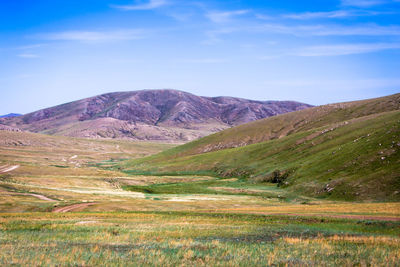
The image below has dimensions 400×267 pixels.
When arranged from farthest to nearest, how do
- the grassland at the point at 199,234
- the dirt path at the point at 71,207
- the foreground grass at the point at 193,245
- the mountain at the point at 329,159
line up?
the mountain at the point at 329,159
the dirt path at the point at 71,207
the grassland at the point at 199,234
the foreground grass at the point at 193,245

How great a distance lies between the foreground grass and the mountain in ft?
150

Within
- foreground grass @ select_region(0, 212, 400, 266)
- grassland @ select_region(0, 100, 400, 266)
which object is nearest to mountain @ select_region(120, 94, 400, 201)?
grassland @ select_region(0, 100, 400, 266)

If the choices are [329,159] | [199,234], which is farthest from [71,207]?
[329,159]

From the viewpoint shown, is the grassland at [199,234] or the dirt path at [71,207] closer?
the grassland at [199,234]

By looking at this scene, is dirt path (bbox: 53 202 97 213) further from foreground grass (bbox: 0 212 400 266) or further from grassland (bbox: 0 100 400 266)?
foreground grass (bbox: 0 212 400 266)

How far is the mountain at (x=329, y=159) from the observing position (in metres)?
80.4

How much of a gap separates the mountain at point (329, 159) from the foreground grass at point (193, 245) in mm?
45662

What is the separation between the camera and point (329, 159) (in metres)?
103

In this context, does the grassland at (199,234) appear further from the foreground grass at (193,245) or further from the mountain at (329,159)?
the mountain at (329,159)

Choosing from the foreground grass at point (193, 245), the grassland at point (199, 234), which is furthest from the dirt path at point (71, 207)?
the foreground grass at point (193, 245)

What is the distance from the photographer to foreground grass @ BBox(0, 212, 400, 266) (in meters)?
19.7

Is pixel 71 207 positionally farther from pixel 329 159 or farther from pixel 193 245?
pixel 329 159

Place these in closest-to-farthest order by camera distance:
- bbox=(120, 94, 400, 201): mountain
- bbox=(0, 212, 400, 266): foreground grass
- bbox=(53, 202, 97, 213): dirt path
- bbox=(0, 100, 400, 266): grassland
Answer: bbox=(0, 212, 400, 266): foreground grass < bbox=(0, 100, 400, 266): grassland < bbox=(53, 202, 97, 213): dirt path < bbox=(120, 94, 400, 201): mountain

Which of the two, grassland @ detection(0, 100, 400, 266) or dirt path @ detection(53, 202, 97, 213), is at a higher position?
grassland @ detection(0, 100, 400, 266)
